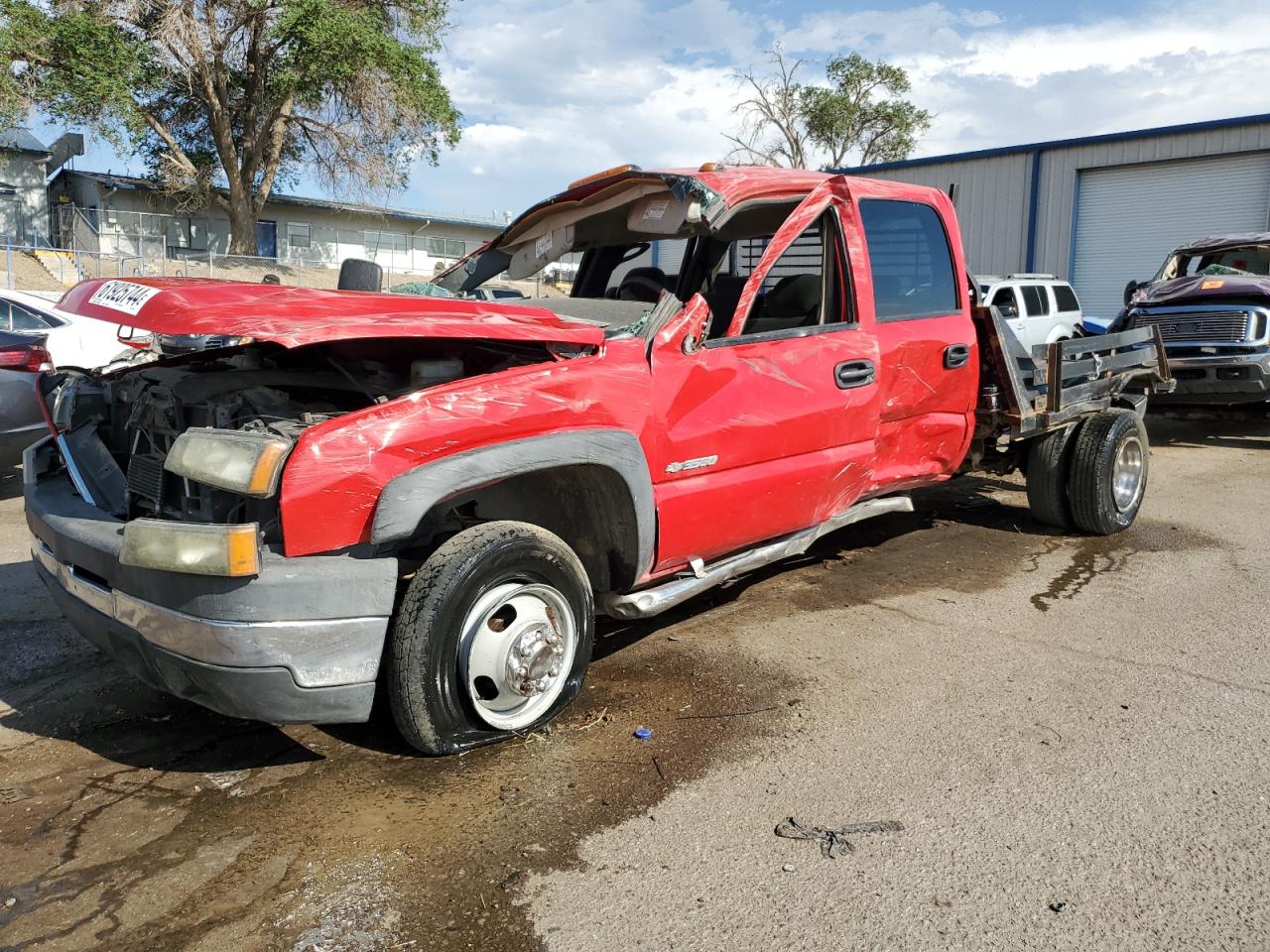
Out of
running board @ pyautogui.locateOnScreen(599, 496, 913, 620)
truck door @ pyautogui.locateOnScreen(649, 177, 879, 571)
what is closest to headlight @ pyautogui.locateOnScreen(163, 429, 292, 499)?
truck door @ pyautogui.locateOnScreen(649, 177, 879, 571)

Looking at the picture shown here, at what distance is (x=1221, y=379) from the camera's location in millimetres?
10227

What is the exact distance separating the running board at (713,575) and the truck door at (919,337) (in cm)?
42

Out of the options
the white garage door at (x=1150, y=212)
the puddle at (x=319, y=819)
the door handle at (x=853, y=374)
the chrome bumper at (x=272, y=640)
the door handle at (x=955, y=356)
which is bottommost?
the puddle at (x=319, y=819)

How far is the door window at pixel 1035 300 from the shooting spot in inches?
580

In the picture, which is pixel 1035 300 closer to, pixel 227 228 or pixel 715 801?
pixel 715 801

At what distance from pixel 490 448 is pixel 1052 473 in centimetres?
452

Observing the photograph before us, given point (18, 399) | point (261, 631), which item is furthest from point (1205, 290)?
point (18, 399)

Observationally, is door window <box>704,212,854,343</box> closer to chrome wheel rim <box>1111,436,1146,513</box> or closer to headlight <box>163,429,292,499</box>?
headlight <box>163,429,292,499</box>

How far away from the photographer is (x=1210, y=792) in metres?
3.07

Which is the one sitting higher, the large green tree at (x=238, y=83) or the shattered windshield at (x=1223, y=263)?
the large green tree at (x=238, y=83)

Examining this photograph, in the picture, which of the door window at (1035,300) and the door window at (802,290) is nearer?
the door window at (802,290)

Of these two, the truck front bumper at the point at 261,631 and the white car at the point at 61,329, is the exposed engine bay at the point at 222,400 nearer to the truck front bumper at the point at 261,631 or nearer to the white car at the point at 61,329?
the truck front bumper at the point at 261,631

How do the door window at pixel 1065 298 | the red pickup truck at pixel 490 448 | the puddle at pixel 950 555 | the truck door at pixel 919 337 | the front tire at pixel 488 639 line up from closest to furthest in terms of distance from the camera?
A: the red pickup truck at pixel 490 448 < the front tire at pixel 488 639 < the truck door at pixel 919 337 < the puddle at pixel 950 555 < the door window at pixel 1065 298

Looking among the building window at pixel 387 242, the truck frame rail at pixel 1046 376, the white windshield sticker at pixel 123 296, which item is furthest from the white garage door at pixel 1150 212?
the building window at pixel 387 242
